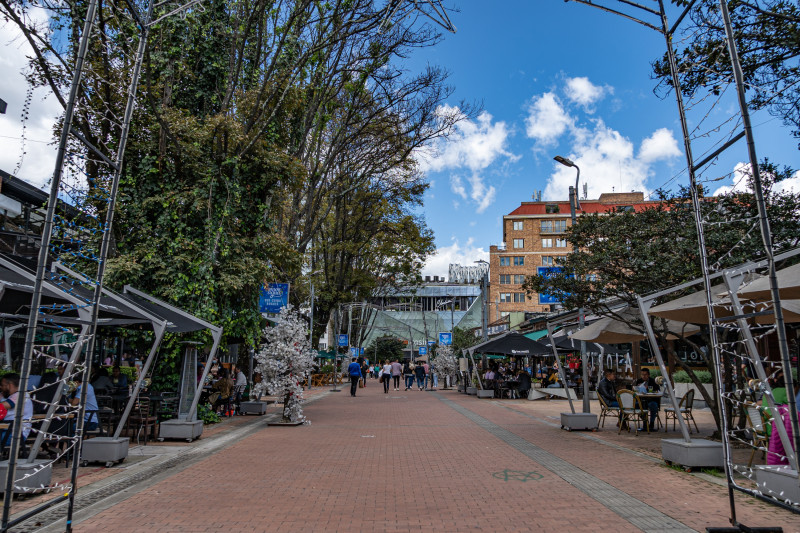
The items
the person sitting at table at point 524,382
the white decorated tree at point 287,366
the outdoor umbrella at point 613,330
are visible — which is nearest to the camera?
the outdoor umbrella at point 613,330

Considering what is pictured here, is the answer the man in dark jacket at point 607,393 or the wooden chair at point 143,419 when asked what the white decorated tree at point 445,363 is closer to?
the man in dark jacket at point 607,393

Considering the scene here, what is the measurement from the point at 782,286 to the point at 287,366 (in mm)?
10266

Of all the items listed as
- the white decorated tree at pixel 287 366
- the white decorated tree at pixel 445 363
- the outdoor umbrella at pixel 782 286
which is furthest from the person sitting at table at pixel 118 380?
the white decorated tree at pixel 445 363

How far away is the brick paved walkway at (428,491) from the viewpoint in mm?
5262

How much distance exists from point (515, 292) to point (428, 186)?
5222 cm

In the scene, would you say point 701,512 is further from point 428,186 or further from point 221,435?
point 428,186

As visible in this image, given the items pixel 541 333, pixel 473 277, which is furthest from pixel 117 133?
pixel 473 277

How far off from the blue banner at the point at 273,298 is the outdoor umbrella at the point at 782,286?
13689mm

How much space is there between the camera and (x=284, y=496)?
633 centimetres

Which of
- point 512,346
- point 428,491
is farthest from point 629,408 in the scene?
point 512,346

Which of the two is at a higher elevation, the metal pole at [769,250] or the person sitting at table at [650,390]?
the metal pole at [769,250]

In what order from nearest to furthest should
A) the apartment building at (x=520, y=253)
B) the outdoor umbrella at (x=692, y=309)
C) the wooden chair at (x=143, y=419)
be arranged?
1. the outdoor umbrella at (x=692, y=309)
2. the wooden chair at (x=143, y=419)
3. the apartment building at (x=520, y=253)

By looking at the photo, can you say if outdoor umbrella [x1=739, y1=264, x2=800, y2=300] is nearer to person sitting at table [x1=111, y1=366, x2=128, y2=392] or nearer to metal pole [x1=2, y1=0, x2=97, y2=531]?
metal pole [x1=2, y1=0, x2=97, y2=531]

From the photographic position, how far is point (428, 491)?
660 cm
